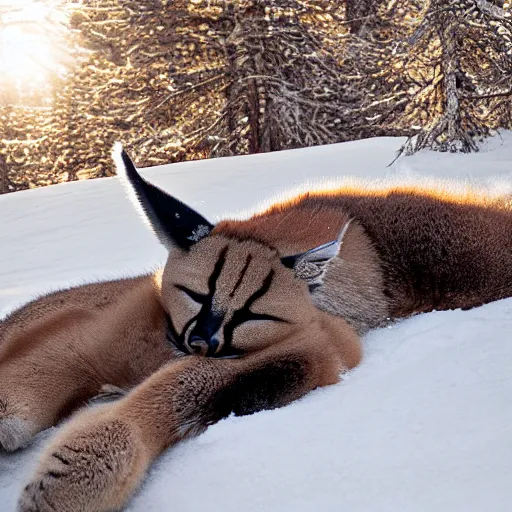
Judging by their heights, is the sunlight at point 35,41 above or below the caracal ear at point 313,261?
below

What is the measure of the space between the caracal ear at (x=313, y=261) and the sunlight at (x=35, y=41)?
18966mm

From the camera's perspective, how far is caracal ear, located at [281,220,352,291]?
7.91 feet

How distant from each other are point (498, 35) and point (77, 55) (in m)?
12.9

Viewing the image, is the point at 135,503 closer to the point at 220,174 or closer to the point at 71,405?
the point at 71,405

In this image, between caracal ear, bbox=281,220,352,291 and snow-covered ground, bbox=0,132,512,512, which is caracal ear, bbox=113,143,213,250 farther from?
snow-covered ground, bbox=0,132,512,512

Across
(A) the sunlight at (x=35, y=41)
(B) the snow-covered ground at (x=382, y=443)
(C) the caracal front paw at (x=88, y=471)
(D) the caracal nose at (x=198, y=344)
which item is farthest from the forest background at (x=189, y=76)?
(C) the caracal front paw at (x=88, y=471)

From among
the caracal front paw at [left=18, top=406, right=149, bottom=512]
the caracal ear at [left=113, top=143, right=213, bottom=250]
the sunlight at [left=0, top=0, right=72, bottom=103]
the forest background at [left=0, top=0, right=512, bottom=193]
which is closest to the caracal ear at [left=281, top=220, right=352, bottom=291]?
the caracal ear at [left=113, top=143, right=213, bottom=250]

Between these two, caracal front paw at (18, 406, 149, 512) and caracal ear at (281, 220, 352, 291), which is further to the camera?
caracal ear at (281, 220, 352, 291)

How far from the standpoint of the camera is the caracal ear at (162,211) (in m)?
2.44

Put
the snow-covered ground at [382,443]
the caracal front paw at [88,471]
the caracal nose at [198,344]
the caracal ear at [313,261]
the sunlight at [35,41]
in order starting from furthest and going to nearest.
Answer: the sunlight at [35,41] < the caracal ear at [313,261] < the caracal nose at [198,344] < the caracal front paw at [88,471] < the snow-covered ground at [382,443]

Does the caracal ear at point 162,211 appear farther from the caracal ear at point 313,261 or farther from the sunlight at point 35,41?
the sunlight at point 35,41

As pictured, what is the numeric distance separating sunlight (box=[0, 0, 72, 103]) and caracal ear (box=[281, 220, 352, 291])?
19.0 meters

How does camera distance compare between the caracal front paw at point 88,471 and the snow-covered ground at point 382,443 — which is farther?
the caracal front paw at point 88,471

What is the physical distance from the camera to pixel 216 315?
7.50 feet
